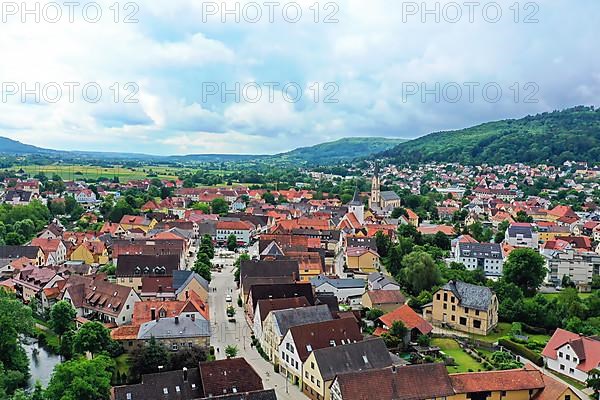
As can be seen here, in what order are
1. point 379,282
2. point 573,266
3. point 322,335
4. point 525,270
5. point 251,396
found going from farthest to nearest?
point 573,266
point 525,270
point 379,282
point 322,335
point 251,396

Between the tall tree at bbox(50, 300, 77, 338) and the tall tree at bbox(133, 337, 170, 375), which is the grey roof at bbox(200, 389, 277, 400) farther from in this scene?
the tall tree at bbox(50, 300, 77, 338)

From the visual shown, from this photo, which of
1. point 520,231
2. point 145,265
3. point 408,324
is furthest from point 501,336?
point 520,231

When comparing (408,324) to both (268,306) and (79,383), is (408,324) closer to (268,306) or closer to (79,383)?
(268,306)

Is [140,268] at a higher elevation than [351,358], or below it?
higher

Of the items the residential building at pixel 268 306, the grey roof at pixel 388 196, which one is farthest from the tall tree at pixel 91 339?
the grey roof at pixel 388 196

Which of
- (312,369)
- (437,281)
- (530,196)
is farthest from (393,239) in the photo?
(530,196)

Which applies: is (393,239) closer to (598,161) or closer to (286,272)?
(286,272)
